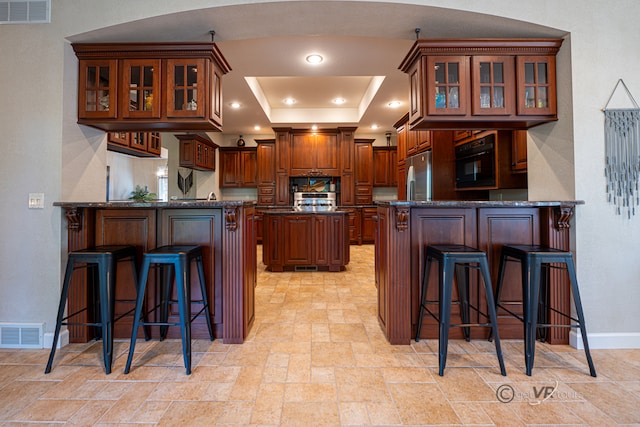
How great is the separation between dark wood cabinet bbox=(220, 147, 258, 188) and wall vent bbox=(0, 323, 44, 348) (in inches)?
212

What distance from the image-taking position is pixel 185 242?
2.23 metres

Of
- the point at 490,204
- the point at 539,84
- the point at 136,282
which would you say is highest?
the point at 539,84

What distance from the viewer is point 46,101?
7.12ft

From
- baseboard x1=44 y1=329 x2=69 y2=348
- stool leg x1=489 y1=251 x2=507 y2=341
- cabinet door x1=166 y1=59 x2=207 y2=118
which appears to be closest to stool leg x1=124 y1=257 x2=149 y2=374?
baseboard x1=44 y1=329 x2=69 y2=348

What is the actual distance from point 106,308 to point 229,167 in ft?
19.1

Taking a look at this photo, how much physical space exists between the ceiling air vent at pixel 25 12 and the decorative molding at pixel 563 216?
13.0 ft

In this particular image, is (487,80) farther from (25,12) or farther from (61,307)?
(25,12)

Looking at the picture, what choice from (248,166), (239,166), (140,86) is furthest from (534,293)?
(239,166)

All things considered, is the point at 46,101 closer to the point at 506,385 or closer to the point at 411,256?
the point at 411,256

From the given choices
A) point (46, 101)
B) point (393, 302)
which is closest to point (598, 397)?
point (393, 302)

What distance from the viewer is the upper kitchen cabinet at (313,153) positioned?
6727 mm

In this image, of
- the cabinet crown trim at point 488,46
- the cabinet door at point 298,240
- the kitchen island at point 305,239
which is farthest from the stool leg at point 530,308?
the cabinet door at point 298,240

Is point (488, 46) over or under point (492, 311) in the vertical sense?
over

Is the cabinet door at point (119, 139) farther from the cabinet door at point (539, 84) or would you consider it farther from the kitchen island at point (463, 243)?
the cabinet door at point (539, 84)
